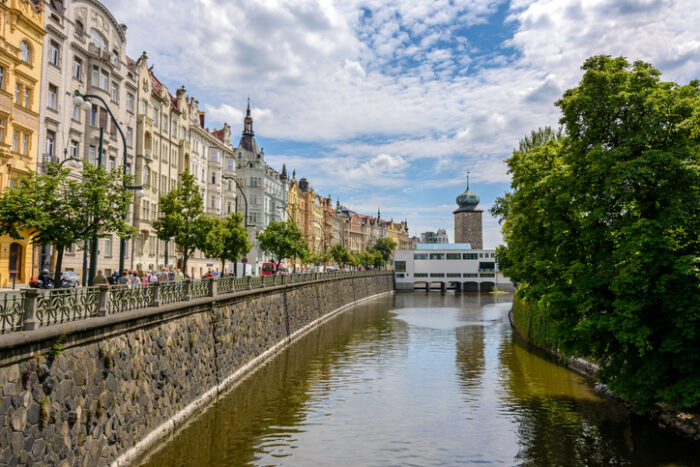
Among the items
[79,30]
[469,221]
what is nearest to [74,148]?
[79,30]

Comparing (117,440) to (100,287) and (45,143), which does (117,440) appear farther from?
(45,143)

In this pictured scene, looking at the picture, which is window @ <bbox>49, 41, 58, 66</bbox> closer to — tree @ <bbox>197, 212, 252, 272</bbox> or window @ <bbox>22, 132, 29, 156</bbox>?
window @ <bbox>22, 132, 29, 156</bbox>

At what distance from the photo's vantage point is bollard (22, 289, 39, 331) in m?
10.2

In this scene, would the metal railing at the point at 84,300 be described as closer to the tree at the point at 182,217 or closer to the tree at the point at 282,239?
the tree at the point at 182,217

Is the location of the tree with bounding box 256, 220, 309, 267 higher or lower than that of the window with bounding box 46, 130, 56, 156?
lower

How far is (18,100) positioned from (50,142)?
3.91 m

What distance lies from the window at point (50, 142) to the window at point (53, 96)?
5.33 ft

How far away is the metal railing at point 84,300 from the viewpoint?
400 inches

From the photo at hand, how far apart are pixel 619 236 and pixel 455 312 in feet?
168

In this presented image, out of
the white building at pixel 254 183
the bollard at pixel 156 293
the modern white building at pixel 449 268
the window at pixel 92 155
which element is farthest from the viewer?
the modern white building at pixel 449 268

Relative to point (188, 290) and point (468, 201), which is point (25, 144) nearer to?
point (188, 290)

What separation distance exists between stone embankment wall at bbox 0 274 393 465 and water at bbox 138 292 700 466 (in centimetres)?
93

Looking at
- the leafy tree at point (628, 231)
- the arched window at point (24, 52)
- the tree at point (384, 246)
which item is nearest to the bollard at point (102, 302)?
the leafy tree at point (628, 231)

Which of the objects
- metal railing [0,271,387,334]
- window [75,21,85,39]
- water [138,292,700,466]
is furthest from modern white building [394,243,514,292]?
metal railing [0,271,387,334]
